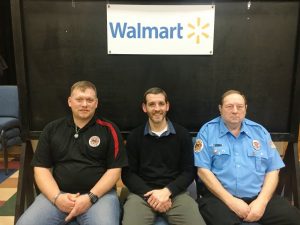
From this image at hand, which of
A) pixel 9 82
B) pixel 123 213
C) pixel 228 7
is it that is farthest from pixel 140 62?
pixel 9 82

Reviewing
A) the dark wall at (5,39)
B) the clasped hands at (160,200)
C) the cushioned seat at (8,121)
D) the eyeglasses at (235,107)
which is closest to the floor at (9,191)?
the cushioned seat at (8,121)

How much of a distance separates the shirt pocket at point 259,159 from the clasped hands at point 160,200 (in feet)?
2.22

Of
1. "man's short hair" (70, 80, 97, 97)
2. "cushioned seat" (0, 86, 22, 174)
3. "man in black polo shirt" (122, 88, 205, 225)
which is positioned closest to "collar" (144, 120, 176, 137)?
"man in black polo shirt" (122, 88, 205, 225)

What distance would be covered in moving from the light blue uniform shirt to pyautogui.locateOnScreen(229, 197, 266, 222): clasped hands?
0.33 ft

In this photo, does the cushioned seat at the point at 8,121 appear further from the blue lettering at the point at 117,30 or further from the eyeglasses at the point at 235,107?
the eyeglasses at the point at 235,107

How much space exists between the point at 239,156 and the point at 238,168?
0.30 ft

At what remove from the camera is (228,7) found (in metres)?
2.38

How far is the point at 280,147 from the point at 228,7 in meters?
1.24

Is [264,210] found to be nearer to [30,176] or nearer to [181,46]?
[181,46]

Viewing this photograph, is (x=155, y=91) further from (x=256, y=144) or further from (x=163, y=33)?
(x=256, y=144)

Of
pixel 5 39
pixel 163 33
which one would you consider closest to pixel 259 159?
pixel 163 33

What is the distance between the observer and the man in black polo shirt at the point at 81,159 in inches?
86.0

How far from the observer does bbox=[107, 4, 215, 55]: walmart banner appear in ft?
7.82

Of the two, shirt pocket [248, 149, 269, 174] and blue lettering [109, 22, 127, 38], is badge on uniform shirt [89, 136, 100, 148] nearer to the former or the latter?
blue lettering [109, 22, 127, 38]
